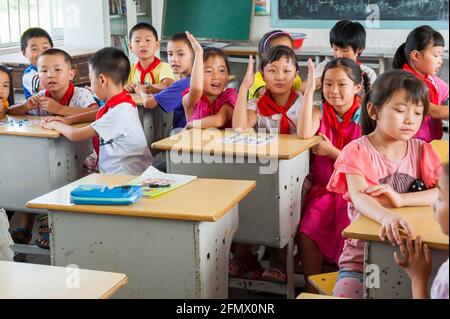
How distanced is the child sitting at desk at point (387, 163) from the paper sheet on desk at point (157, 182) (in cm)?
58

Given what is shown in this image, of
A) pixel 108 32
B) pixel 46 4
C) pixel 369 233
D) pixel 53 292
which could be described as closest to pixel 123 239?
pixel 53 292

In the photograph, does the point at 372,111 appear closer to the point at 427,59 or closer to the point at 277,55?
the point at 277,55

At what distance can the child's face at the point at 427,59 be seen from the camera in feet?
12.0

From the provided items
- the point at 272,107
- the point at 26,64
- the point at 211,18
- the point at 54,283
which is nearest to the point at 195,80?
the point at 272,107

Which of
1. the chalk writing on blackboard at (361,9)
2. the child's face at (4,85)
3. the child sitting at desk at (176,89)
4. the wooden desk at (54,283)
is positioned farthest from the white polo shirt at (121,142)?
the chalk writing on blackboard at (361,9)

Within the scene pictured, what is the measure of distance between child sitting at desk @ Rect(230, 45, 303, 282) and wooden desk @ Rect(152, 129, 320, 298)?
0.22 metres

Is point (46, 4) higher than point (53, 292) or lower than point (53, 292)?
higher

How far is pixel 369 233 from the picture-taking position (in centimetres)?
201

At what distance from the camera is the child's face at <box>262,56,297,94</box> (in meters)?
3.43

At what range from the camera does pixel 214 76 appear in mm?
3676

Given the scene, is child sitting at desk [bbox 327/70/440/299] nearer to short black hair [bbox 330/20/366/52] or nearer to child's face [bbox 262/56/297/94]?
child's face [bbox 262/56/297/94]

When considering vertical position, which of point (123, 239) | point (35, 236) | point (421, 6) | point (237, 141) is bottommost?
point (35, 236)
